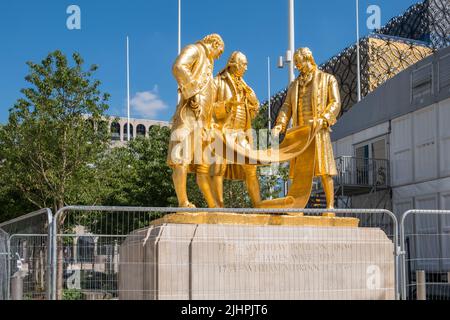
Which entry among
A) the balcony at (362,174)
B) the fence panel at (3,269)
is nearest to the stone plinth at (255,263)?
the fence panel at (3,269)

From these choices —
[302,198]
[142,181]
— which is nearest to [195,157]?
[302,198]

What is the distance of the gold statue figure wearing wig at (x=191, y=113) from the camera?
941cm

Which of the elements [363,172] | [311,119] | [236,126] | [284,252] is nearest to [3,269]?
[284,252]

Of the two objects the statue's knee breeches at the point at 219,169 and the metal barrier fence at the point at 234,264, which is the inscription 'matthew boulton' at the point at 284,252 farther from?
the statue's knee breeches at the point at 219,169

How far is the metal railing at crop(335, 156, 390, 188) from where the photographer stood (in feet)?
74.7

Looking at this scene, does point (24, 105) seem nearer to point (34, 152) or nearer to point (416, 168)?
point (34, 152)

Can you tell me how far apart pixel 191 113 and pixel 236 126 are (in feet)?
2.71

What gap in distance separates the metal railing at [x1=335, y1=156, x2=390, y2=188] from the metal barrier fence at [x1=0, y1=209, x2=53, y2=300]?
14920 mm

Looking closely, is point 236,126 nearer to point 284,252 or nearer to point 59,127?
point 284,252

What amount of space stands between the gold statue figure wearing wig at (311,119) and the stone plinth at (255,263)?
3.60 feet

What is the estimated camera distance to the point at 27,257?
927 centimetres

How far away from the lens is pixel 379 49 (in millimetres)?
32406

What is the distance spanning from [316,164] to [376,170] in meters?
13.4

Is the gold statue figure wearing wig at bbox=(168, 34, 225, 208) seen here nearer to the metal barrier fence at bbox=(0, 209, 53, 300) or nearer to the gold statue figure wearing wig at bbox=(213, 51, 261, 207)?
the gold statue figure wearing wig at bbox=(213, 51, 261, 207)
